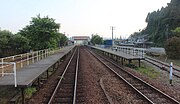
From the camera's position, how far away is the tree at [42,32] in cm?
3391

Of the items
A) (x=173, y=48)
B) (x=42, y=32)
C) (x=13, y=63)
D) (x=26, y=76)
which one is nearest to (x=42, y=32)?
(x=42, y=32)

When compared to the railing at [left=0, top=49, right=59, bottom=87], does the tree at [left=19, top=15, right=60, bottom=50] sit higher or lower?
higher

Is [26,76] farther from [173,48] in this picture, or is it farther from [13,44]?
[173,48]

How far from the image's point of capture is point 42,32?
111 ft

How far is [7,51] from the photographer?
3441 cm

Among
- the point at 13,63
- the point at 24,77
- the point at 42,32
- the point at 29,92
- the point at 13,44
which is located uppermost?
the point at 42,32

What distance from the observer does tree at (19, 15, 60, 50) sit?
33.9 m

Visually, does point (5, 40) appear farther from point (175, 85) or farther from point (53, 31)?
point (175, 85)

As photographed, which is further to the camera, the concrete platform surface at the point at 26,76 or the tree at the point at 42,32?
the tree at the point at 42,32

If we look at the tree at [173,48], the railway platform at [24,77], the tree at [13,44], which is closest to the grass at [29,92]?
the railway platform at [24,77]

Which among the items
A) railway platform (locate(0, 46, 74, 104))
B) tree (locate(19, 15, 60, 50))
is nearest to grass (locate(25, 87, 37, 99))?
railway platform (locate(0, 46, 74, 104))

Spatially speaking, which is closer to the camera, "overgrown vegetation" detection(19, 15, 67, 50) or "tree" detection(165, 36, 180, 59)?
"overgrown vegetation" detection(19, 15, 67, 50)

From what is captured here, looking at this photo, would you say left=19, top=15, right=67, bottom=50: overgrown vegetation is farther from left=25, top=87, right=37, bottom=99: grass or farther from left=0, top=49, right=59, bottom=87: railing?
left=25, top=87, right=37, bottom=99: grass

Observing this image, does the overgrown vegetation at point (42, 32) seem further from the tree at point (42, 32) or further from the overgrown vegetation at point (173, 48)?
the overgrown vegetation at point (173, 48)
